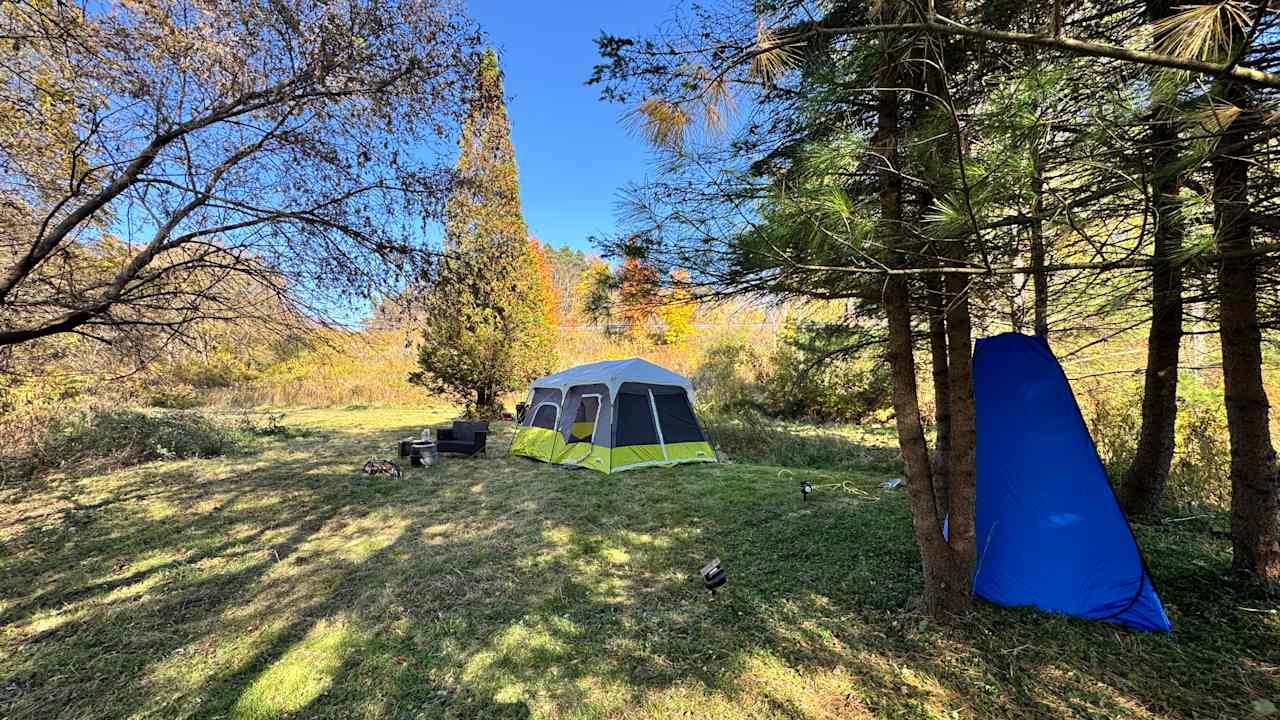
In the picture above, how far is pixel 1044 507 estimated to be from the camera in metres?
2.56

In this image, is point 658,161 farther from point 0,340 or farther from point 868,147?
point 0,340

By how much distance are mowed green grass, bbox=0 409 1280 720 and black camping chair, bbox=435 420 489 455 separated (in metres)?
2.61

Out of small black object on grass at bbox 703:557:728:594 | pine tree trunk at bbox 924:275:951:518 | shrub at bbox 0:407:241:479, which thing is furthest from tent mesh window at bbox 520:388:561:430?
pine tree trunk at bbox 924:275:951:518

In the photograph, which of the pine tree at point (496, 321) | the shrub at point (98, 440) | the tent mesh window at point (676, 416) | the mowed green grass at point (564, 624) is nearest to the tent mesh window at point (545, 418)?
the tent mesh window at point (676, 416)

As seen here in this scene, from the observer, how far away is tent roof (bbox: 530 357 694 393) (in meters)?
6.77

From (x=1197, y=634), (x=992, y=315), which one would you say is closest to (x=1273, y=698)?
(x=1197, y=634)

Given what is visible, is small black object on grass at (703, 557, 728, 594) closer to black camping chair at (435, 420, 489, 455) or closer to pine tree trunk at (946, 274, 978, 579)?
pine tree trunk at (946, 274, 978, 579)

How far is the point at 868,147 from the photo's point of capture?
2066 mm

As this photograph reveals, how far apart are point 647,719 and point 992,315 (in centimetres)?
334

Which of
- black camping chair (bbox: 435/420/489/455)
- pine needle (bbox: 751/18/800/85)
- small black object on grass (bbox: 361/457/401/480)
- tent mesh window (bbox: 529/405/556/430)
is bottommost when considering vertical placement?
small black object on grass (bbox: 361/457/401/480)

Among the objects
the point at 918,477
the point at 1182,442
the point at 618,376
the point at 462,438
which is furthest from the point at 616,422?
the point at 1182,442

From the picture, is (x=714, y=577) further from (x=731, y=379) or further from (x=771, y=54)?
(x=731, y=379)

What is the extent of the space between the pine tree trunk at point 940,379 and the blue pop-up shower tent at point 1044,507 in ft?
0.61

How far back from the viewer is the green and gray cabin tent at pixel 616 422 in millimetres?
6648
